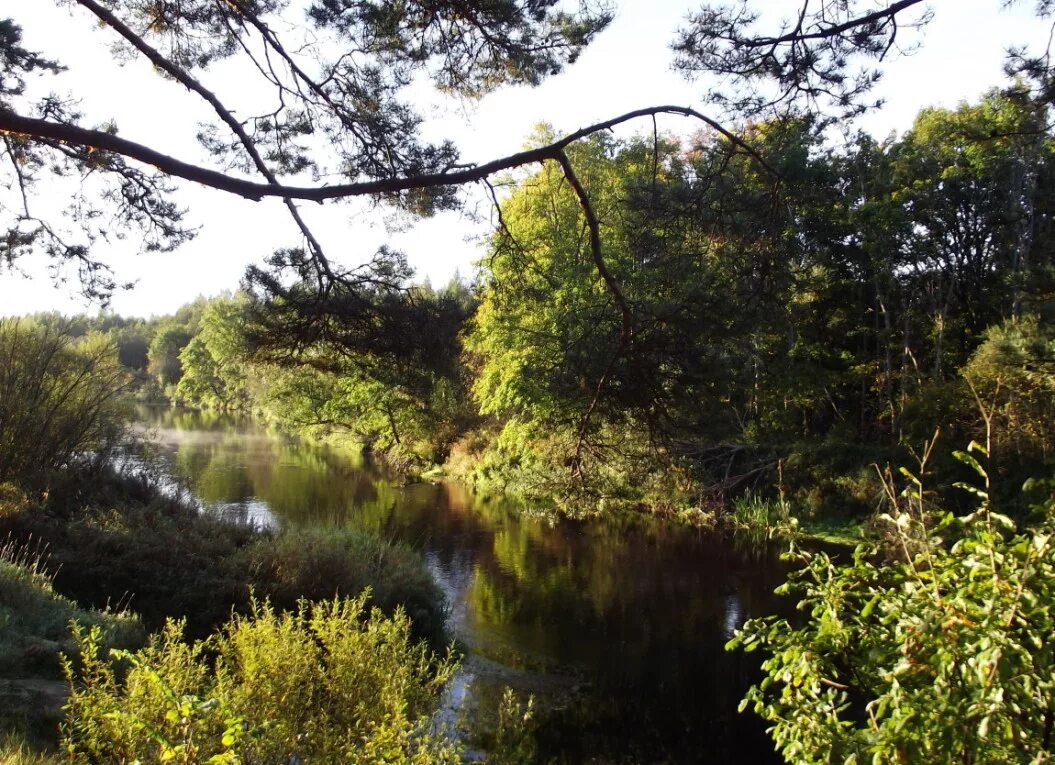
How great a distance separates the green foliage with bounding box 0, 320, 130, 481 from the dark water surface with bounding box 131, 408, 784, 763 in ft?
8.32

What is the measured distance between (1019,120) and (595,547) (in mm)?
10928

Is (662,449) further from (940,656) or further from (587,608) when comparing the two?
(587,608)

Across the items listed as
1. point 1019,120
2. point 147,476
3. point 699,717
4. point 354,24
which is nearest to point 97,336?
point 147,476

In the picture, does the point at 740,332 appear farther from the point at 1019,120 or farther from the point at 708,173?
the point at 1019,120

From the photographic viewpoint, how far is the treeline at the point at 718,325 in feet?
15.3

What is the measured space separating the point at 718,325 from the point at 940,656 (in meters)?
2.78

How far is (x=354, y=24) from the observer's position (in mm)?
5359

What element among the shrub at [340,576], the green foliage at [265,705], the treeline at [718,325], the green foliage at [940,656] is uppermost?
the treeline at [718,325]

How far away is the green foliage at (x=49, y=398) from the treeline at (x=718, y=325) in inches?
114

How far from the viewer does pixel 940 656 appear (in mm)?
1885

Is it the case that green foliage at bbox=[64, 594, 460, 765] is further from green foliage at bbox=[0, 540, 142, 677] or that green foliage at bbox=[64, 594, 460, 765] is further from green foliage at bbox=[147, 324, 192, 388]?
green foliage at bbox=[147, 324, 192, 388]

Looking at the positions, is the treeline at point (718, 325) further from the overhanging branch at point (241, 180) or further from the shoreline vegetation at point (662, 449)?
the overhanging branch at point (241, 180)

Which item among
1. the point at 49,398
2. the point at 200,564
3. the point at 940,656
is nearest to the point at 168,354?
the point at 49,398

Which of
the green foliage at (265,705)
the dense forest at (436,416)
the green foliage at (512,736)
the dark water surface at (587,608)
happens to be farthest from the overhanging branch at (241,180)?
the dark water surface at (587,608)
